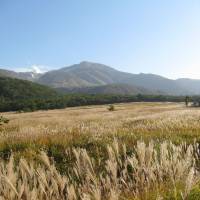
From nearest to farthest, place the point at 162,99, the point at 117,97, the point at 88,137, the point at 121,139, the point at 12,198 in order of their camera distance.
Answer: the point at 12,198
the point at 121,139
the point at 88,137
the point at 117,97
the point at 162,99

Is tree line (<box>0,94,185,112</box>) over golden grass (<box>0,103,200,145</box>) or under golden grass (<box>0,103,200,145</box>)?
under

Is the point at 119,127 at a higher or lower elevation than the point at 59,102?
higher

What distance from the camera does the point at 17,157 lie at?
32.8 feet

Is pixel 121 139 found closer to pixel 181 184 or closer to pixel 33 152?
pixel 33 152

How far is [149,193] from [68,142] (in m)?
6.08

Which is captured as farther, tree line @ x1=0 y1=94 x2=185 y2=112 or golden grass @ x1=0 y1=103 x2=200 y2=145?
tree line @ x1=0 y1=94 x2=185 y2=112

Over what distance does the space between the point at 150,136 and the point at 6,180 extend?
23.6 ft

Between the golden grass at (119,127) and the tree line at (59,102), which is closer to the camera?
the golden grass at (119,127)

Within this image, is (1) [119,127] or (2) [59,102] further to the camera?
(2) [59,102]

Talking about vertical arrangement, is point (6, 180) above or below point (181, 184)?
above

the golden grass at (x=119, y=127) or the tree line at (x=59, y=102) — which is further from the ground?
the golden grass at (x=119, y=127)

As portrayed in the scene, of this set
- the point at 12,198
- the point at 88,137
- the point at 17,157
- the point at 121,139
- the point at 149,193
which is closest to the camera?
the point at 12,198

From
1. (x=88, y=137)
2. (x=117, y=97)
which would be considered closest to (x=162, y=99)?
(x=117, y=97)

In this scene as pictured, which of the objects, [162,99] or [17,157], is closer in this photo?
[17,157]
